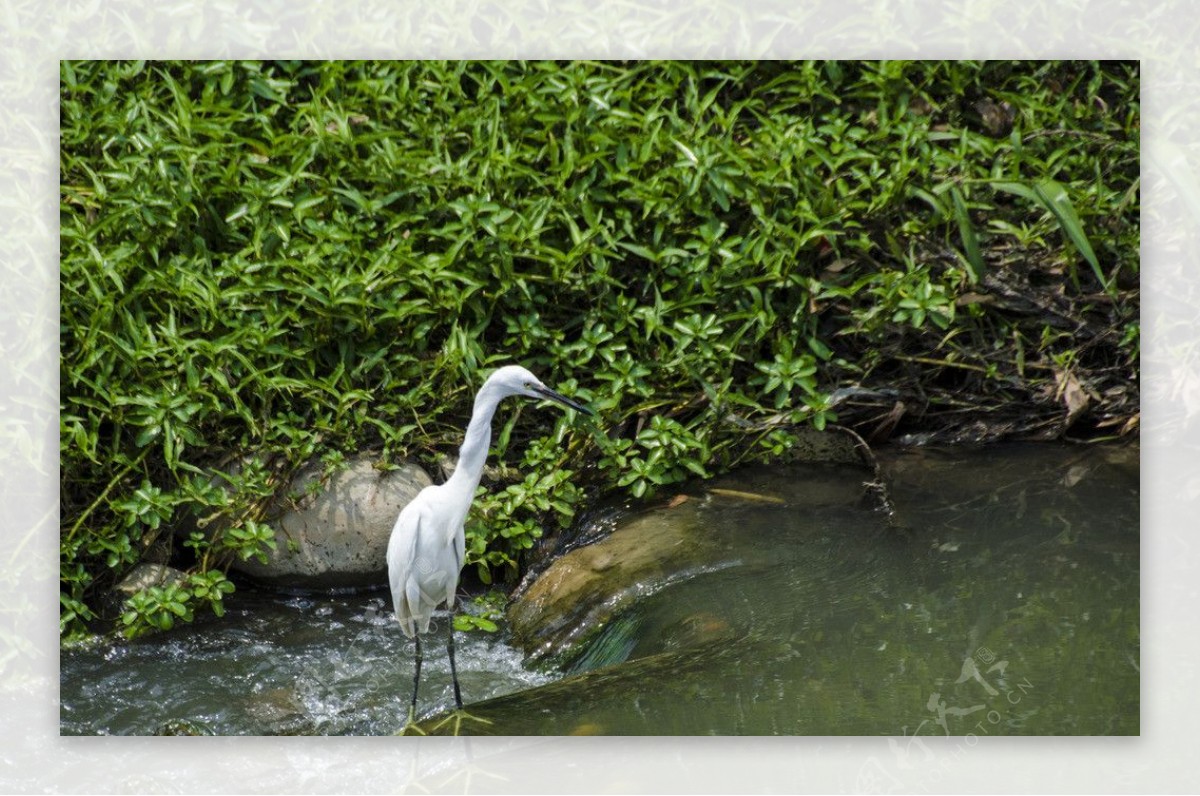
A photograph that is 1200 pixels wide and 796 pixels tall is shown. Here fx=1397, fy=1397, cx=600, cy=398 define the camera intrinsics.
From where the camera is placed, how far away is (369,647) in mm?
2561

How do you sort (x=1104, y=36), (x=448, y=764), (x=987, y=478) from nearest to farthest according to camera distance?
(x=448, y=764)
(x=1104, y=36)
(x=987, y=478)

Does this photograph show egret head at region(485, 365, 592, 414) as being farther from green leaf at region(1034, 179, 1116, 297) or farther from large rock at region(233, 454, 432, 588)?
green leaf at region(1034, 179, 1116, 297)

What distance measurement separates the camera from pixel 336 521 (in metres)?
2.60

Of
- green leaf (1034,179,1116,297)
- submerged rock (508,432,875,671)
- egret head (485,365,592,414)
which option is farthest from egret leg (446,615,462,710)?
green leaf (1034,179,1116,297)

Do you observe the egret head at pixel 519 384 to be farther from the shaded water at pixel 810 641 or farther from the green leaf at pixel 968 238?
the green leaf at pixel 968 238

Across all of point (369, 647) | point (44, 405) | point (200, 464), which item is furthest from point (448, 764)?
point (44, 405)

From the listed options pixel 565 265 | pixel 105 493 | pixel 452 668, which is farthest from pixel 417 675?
pixel 565 265

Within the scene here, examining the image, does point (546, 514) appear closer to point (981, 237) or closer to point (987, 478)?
point (987, 478)

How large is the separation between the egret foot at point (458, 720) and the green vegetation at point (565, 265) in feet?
1.16

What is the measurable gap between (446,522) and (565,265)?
1.97 ft

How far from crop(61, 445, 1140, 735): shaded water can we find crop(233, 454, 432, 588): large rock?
7cm

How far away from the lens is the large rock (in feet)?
8.51

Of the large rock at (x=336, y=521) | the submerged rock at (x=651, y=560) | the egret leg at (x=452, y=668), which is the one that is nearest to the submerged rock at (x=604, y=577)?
the submerged rock at (x=651, y=560)

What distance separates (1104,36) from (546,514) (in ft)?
4.33
